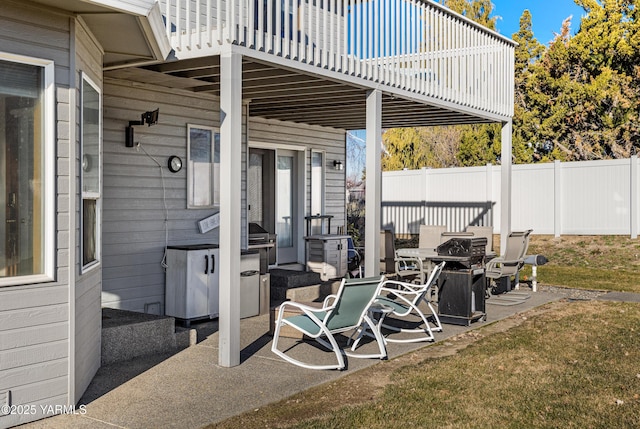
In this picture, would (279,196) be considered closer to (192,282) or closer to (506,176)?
(192,282)

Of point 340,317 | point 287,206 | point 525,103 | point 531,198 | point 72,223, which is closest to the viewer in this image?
point 72,223

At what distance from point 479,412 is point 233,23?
3.97 meters

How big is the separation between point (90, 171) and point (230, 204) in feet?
4.11

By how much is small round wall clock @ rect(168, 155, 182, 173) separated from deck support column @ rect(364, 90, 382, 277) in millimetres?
2367

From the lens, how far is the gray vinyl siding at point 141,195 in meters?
7.79

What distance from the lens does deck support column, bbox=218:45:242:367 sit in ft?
20.3

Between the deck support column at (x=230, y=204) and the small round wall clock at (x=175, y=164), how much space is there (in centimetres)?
234

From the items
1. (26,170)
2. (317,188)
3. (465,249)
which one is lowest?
(465,249)

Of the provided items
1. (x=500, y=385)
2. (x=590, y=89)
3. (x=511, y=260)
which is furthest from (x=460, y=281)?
(x=590, y=89)

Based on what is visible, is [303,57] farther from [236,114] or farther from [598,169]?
[598,169]

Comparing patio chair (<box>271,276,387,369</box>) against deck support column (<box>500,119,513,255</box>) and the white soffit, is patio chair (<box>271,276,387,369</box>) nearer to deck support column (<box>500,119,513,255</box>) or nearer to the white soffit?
the white soffit

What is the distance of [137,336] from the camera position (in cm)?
A: 655

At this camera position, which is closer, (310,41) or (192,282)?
(310,41)

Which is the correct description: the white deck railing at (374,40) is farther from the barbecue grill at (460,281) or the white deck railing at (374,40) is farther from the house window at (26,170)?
the barbecue grill at (460,281)
